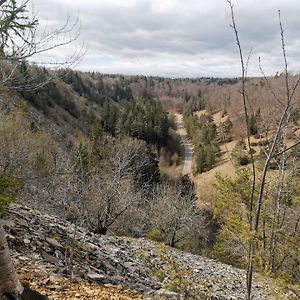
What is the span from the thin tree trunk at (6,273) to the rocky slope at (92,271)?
1.57 metres

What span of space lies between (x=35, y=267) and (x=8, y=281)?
3252 mm

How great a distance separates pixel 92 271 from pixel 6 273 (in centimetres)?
457

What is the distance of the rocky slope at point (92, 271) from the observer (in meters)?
4.82

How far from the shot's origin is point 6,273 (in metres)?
4.05

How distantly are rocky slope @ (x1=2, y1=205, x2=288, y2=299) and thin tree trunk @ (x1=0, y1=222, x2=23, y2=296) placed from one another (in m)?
1.57

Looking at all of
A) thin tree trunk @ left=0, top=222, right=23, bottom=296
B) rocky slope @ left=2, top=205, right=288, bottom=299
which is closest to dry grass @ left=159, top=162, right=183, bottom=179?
rocky slope @ left=2, top=205, right=288, bottom=299

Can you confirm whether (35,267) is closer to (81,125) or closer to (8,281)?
(8,281)

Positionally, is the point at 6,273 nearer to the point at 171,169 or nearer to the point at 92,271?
the point at 92,271

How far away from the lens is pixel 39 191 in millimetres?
23250

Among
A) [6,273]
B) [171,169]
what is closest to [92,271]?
[6,273]

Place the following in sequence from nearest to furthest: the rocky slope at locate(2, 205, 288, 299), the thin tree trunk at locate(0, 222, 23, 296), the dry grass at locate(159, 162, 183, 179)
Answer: the thin tree trunk at locate(0, 222, 23, 296) → the rocky slope at locate(2, 205, 288, 299) → the dry grass at locate(159, 162, 183, 179)

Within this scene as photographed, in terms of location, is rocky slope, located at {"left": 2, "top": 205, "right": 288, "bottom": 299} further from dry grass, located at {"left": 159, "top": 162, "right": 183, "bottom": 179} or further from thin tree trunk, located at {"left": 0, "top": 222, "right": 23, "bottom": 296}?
dry grass, located at {"left": 159, "top": 162, "right": 183, "bottom": 179}

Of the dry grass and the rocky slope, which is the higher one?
the rocky slope

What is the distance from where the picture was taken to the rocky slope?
482 centimetres
